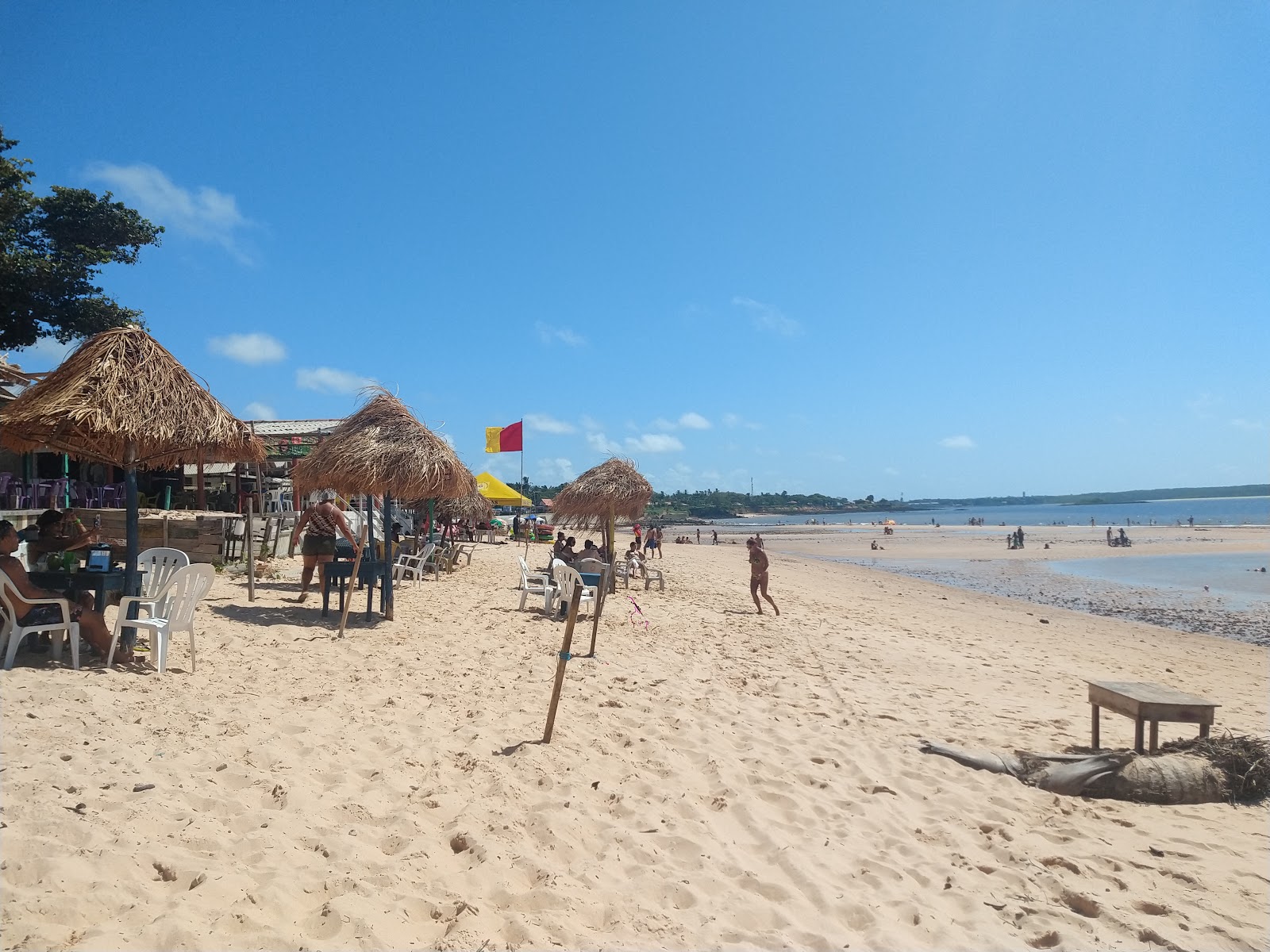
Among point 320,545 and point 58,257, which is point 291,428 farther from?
point 320,545

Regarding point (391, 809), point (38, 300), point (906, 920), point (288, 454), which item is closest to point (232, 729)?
point (391, 809)

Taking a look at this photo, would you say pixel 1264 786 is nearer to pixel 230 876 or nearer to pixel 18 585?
pixel 230 876

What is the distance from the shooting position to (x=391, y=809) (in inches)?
130

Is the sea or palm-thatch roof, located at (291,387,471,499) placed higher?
palm-thatch roof, located at (291,387,471,499)

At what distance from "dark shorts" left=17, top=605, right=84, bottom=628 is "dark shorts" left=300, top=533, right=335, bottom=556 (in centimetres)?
317

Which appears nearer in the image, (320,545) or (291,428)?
(320,545)

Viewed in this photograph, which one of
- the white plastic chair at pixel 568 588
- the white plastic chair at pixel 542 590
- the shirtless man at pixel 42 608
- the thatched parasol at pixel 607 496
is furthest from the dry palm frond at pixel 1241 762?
the thatched parasol at pixel 607 496

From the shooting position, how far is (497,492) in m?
21.8

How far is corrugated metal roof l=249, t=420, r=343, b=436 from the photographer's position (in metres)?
15.2

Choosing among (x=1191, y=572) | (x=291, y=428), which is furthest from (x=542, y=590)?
(x=1191, y=572)

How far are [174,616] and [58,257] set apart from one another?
13066mm

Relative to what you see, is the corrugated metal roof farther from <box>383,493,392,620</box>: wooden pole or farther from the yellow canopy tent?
<box>383,493,392,620</box>: wooden pole

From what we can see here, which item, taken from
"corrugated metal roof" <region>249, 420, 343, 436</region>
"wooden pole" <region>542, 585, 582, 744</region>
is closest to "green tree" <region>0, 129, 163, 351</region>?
"corrugated metal roof" <region>249, 420, 343, 436</region>

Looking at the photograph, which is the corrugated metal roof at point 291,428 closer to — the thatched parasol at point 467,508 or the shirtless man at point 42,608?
the thatched parasol at point 467,508
